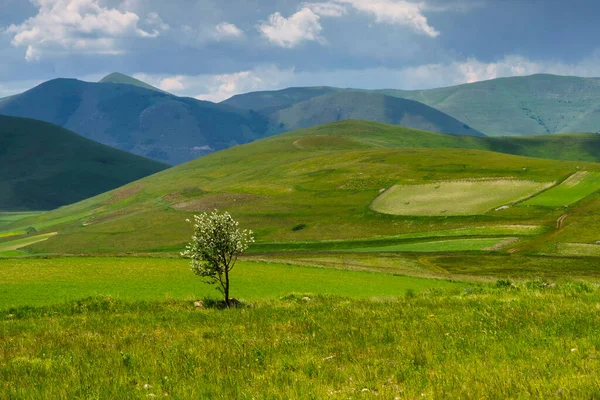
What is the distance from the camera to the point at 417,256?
87.0m

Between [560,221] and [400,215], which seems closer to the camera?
[560,221]

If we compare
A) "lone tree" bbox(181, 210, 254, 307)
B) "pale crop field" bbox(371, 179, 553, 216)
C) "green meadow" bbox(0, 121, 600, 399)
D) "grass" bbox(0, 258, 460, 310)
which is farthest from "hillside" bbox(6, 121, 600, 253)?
"lone tree" bbox(181, 210, 254, 307)

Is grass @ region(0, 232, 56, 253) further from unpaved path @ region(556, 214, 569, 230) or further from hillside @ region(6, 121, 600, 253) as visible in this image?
unpaved path @ region(556, 214, 569, 230)

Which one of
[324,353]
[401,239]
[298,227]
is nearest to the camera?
[324,353]

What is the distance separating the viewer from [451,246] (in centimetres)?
9500

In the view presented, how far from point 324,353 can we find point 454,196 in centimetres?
14441

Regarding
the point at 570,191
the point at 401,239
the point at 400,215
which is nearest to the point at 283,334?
the point at 401,239

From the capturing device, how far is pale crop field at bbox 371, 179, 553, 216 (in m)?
135

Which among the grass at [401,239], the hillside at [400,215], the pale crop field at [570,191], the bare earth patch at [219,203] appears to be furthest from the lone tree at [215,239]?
the bare earth patch at [219,203]

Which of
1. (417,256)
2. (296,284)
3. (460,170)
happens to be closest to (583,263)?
(417,256)

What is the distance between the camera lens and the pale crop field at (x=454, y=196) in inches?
5315

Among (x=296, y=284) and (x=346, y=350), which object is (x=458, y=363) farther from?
(x=296, y=284)

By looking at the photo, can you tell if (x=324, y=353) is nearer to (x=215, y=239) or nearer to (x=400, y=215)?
(x=215, y=239)

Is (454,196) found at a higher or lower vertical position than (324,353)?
higher
